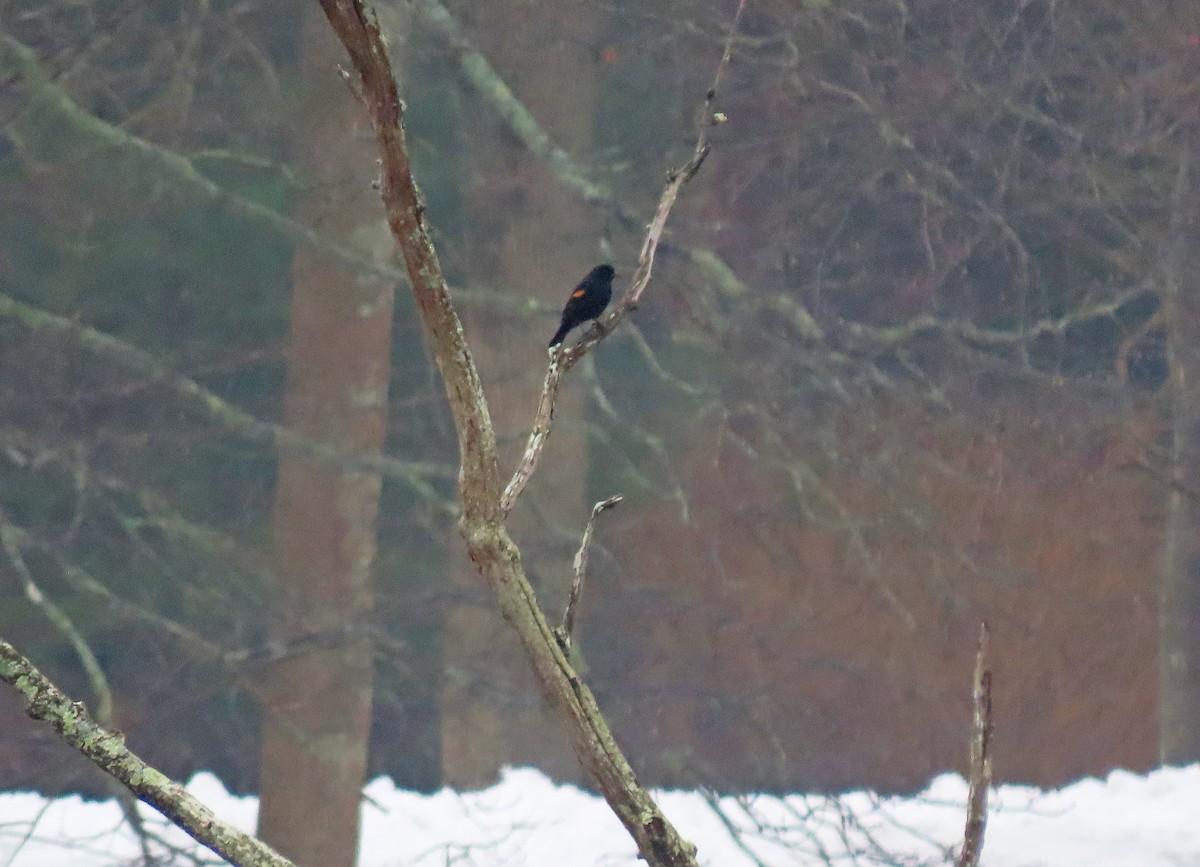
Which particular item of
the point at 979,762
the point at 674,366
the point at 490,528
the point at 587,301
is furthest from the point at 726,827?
A: the point at 490,528

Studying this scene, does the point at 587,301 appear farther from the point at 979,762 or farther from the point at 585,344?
the point at 979,762

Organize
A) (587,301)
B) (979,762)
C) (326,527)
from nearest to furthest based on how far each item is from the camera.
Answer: (979,762) → (587,301) → (326,527)

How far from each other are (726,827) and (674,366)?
112cm

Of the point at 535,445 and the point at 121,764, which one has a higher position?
the point at 535,445

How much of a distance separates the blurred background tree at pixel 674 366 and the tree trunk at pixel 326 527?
2 centimetres

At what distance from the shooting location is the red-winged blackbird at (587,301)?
93.1 inches

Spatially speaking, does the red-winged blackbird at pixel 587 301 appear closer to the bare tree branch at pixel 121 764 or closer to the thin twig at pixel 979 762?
the thin twig at pixel 979 762

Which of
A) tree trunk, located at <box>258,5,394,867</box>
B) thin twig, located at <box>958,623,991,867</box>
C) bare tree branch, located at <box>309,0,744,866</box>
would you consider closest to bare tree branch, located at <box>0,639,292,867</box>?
bare tree branch, located at <box>309,0,744,866</box>

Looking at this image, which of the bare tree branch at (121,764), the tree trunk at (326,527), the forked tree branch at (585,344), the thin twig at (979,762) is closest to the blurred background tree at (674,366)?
the tree trunk at (326,527)

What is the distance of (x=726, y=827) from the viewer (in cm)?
→ 332

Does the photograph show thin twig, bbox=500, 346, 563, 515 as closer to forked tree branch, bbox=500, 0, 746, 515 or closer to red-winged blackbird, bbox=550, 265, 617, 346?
forked tree branch, bbox=500, 0, 746, 515

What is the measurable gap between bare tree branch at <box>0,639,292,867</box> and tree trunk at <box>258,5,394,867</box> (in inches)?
91.2

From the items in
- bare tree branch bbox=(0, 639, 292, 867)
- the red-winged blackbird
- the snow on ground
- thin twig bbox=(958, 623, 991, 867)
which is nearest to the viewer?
bare tree branch bbox=(0, 639, 292, 867)

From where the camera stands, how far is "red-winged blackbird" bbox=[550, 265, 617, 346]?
2.37 meters
